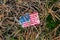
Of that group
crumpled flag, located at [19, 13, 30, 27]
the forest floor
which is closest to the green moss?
the forest floor

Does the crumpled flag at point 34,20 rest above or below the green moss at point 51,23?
above

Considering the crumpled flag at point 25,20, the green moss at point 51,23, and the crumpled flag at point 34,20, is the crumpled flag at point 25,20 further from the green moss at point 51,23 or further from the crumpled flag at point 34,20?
the green moss at point 51,23

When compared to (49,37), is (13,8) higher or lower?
higher

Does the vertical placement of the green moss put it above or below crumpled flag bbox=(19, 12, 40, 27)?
below

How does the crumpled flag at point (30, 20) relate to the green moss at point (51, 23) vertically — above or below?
above

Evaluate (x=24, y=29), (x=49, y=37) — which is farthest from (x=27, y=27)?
(x=49, y=37)

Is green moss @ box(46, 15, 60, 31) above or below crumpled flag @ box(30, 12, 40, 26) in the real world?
below

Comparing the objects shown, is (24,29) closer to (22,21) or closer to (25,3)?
(22,21)

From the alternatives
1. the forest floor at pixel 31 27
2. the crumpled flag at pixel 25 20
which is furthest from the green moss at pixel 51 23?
the crumpled flag at pixel 25 20

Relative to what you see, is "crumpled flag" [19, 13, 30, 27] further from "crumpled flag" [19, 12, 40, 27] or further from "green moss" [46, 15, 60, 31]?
"green moss" [46, 15, 60, 31]

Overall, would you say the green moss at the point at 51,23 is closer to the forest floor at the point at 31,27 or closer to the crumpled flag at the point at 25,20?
the forest floor at the point at 31,27

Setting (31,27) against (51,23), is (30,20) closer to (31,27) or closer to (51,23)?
(31,27)
